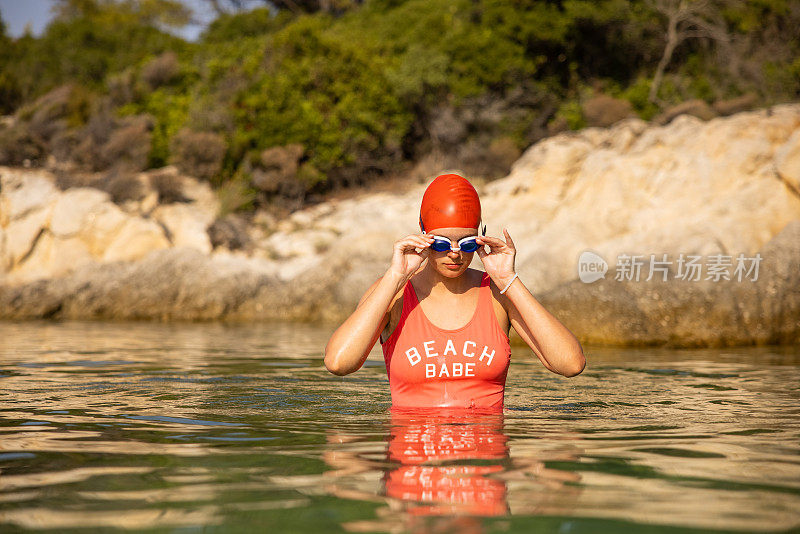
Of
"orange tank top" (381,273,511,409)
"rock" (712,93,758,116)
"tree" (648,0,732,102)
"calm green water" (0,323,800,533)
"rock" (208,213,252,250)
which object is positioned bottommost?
"calm green water" (0,323,800,533)

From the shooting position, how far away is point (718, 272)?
10.9m

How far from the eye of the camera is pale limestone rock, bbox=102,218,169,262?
1869 cm

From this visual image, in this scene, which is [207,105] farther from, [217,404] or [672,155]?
[217,404]

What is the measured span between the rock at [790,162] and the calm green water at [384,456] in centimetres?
631

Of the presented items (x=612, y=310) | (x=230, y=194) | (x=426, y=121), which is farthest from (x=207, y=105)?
(x=612, y=310)

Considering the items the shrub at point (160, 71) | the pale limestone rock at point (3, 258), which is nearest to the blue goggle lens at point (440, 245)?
the pale limestone rock at point (3, 258)

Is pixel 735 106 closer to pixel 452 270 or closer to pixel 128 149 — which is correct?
pixel 128 149

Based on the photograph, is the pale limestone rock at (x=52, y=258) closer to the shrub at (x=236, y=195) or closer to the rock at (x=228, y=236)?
the rock at (x=228, y=236)

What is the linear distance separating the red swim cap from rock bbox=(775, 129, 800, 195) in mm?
9799

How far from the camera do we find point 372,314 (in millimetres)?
4102

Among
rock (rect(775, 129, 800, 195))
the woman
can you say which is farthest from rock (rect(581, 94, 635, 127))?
the woman

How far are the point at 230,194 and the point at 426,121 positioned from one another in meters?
6.79

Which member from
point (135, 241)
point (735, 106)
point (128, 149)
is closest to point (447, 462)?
point (135, 241)

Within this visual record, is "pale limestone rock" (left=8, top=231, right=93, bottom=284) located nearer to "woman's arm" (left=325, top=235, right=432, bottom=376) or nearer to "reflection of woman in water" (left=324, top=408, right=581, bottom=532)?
"woman's arm" (left=325, top=235, right=432, bottom=376)
